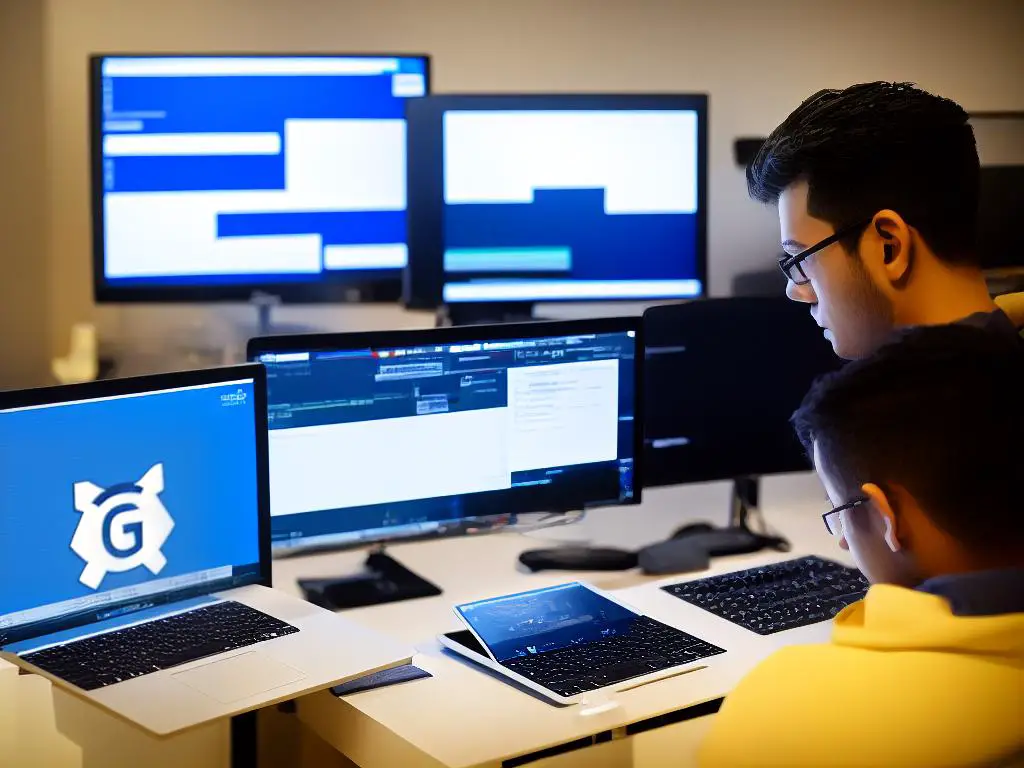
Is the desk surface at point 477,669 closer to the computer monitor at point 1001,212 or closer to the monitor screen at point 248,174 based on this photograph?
the computer monitor at point 1001,212

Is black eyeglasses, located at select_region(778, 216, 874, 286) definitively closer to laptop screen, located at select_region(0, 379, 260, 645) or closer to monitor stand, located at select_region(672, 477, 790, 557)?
monitor stand, located at select_region(672, 477, 790, 557)

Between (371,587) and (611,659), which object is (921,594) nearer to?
(611,659)

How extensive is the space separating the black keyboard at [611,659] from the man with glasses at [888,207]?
0.47m

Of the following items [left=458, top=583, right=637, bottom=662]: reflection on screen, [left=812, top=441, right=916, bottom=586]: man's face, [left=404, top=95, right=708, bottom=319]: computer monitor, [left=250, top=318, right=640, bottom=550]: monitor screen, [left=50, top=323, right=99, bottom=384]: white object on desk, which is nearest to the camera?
[left=812, top=441, right=916, bottom=586]: man's face

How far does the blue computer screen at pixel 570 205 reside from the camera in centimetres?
256

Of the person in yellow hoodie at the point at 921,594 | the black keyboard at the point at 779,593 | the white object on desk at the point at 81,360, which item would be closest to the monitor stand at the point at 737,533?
the black keyboard at the point at 779,593

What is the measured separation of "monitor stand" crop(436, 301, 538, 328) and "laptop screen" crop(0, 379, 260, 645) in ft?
2.60

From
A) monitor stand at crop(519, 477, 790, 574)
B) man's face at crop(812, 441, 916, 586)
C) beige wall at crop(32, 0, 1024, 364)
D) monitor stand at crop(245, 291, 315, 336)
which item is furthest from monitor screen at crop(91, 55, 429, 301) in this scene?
man's face at crop(812, 441, 916, 586)

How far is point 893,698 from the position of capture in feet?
3.39

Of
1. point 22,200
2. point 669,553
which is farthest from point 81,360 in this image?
point 669,553

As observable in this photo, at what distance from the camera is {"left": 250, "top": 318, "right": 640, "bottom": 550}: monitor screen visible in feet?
6.26

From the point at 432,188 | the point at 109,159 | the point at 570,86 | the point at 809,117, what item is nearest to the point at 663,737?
the point at 809,117

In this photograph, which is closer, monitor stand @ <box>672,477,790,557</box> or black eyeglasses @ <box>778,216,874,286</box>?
black eyeglasses @ <box>778,216,874,286</box>

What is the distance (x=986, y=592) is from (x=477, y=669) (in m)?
0.84
